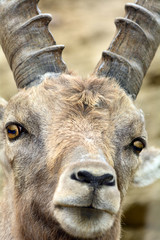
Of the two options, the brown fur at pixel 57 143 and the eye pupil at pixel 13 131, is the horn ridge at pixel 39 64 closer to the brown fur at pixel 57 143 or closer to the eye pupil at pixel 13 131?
the brown fur at pixel 57 143

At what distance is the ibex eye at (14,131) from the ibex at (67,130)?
0.05ft

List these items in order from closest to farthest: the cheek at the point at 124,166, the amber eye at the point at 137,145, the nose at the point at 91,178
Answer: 1. the nose at the point at 91,178
2. the cheek at the point at 124,166
3. the amber eye at the point at 137,145

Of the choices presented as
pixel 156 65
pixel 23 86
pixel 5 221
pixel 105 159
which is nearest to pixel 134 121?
pixel 105 159

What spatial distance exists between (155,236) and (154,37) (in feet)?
22.2

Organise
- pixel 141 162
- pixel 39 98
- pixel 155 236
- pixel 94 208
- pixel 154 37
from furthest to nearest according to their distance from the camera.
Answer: pixel 155 236 < pixel 141 162 < pixel 154 37 < pixel 39 98 < pixel 94 208

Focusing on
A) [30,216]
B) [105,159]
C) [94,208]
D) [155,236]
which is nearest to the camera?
[94,208]

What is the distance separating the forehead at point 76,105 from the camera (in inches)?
238

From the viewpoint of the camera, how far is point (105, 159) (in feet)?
17.9

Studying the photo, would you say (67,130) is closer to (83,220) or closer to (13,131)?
(13,131)

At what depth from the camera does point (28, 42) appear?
6.99 metres

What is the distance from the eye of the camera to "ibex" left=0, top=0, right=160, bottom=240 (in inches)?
202

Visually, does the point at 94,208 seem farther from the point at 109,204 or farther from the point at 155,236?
the point at 155,236

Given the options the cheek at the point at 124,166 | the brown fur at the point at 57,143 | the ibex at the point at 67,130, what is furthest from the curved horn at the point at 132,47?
the cheek at the point at 124,166

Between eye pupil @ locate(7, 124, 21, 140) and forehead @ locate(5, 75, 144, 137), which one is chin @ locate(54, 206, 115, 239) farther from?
eye pupil @ locate(7, 124, 21, 140)
